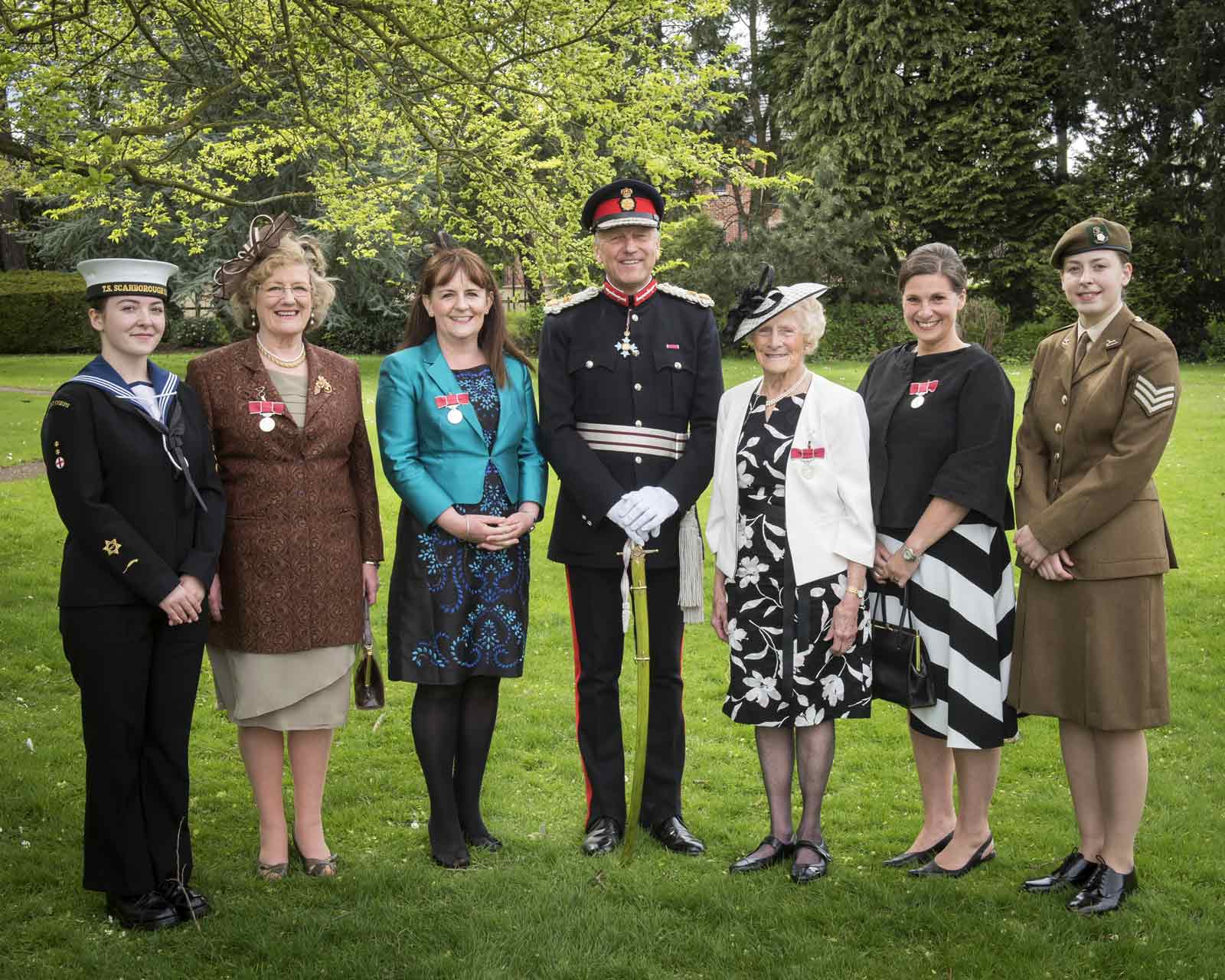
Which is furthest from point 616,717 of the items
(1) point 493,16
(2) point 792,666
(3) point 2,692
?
(1) point 493,16

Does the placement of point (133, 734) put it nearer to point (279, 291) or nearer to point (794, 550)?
point (279, 291)

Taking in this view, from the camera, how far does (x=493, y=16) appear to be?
8.12 metres

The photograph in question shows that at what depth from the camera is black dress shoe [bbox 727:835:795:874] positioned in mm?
4082

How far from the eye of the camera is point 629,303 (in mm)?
4371

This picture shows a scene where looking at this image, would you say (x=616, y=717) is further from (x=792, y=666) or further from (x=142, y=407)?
(x=142, y=407)

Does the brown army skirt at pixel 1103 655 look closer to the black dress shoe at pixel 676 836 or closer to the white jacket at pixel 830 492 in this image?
the white jacket at pixel 830 492

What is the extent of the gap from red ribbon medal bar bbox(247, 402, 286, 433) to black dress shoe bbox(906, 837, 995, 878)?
8.81 ft

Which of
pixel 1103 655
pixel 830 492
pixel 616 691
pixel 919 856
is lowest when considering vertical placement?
pixel 919 856

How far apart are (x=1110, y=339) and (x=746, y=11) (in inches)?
1291

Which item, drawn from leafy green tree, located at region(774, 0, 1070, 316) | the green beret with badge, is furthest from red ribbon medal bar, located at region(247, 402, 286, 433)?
leafy green tree, located at region(774, 0, 1070, 316)

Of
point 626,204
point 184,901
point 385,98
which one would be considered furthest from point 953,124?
point 184,901

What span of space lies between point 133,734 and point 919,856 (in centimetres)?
273

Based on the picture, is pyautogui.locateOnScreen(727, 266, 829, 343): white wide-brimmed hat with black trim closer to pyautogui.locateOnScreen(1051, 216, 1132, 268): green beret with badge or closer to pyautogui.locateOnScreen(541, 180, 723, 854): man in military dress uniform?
pyautogui.locateOnScreen(541, 180, 723, 854): man in military dress uniform

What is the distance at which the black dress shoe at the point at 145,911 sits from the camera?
12.0 feet
